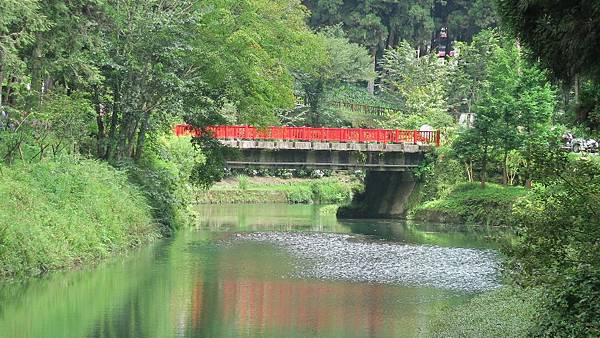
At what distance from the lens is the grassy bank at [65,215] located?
29234mm

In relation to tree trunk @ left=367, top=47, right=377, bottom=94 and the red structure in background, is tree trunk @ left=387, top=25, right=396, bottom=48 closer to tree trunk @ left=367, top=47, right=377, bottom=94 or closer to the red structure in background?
tree trunk @ left=367, top=47, right=377, bottom=94

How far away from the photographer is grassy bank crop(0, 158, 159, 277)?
29234 mm

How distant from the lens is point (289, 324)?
24.0 meters

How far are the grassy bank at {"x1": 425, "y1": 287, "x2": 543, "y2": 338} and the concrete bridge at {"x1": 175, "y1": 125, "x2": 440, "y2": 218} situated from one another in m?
29.4

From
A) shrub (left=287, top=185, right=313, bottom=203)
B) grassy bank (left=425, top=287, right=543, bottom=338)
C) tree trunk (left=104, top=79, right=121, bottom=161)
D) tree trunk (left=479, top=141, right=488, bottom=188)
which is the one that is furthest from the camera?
shrub (left=287, top=185, right=313, bottom=203)

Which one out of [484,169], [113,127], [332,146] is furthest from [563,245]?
[484,169]

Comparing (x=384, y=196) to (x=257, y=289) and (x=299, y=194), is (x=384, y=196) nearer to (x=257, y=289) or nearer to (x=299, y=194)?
(x=299, y=194)

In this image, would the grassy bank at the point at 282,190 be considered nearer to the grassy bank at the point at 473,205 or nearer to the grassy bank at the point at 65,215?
the grassy bank at the point at 473,205

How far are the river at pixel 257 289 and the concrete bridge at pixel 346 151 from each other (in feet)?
30.4

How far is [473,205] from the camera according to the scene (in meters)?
58.6

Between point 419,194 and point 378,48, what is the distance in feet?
141

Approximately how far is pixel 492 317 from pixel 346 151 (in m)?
37.0

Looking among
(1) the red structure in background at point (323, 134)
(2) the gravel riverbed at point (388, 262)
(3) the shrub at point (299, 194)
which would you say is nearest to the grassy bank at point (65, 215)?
(2) the gravel riverbed at point (388, 262)

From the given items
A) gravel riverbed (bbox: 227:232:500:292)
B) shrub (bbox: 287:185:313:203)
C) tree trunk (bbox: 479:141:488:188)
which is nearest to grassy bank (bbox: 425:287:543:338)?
gravel riverbed (bbox: 227:232:500:292)
